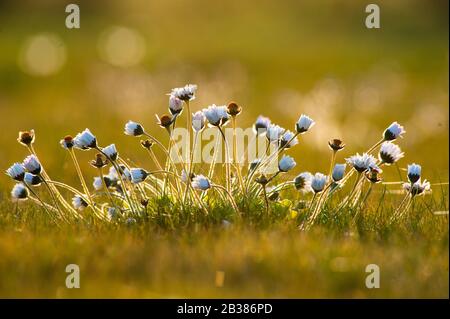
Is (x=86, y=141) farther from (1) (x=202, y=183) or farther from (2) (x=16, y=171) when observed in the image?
(1) (x=202, y=183)

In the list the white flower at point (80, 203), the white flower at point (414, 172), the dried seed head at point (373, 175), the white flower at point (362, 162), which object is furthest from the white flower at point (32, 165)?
the white flower at point (414, 172)

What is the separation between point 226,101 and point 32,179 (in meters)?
9.70

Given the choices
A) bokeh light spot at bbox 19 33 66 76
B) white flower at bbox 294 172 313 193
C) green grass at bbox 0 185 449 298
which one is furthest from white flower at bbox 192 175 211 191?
bokeh light spot at bbox 19 33 66 76

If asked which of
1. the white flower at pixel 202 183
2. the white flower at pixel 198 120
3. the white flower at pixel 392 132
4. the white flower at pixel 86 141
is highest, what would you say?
the white flower at pixel 198 120

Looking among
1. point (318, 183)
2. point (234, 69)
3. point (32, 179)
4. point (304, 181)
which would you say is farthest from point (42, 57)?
point (318, 183)

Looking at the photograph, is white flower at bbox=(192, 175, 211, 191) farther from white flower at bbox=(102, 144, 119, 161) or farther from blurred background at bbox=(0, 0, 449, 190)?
blurred background at bbox=(0, 0, 449, 190)

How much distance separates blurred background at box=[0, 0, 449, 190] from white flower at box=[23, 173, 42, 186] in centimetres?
276

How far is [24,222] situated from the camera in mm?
5008

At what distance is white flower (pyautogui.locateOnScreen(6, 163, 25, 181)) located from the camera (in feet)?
15.5

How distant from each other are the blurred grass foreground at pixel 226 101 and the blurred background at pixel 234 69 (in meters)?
0.07

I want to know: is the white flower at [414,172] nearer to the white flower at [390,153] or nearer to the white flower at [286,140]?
the white flower at [390,153]

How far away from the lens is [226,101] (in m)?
14.4

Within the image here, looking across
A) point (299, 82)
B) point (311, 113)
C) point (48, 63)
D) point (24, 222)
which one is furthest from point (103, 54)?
point (24, 222)

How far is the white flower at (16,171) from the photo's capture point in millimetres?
4711
